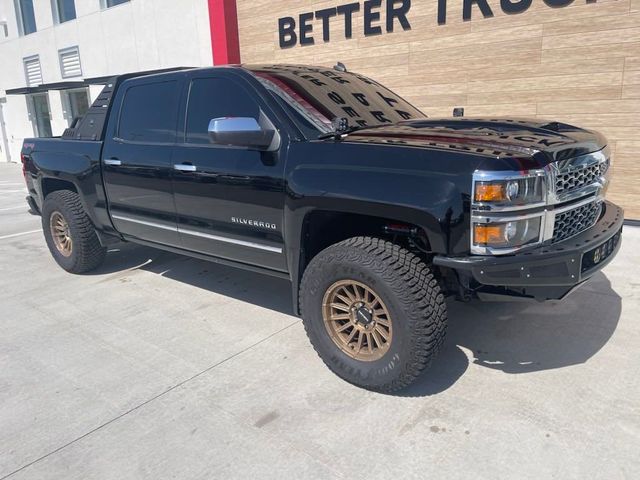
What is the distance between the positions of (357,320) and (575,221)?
4.42 feet

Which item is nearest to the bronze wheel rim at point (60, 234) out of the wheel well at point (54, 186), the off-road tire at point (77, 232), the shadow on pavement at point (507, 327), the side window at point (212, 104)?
the off-road tire at point (77, 232)

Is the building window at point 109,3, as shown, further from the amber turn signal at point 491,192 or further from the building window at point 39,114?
the amber turn signal at point 491,192

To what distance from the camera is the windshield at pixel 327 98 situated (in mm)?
3340

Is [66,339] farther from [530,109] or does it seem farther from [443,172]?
[530,109]

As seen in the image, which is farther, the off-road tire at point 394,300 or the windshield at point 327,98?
the windshield at point 327,98

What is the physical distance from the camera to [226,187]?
356 cm

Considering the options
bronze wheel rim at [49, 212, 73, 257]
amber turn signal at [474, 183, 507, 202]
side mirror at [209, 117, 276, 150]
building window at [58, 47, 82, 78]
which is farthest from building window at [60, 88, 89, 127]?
amber turn signal at [474, 183, 507, 202]

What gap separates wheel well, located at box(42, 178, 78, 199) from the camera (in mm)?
5298

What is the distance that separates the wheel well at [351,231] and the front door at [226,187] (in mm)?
214

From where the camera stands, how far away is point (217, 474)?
233 centimetres

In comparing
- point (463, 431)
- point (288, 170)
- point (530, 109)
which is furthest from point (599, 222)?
point (530, 109)

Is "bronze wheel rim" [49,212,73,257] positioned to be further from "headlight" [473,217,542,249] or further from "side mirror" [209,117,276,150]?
"headlight" [473,217,542,249]

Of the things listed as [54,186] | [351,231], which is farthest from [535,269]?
[54,186]

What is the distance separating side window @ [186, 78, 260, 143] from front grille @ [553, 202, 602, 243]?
1.98 metres
